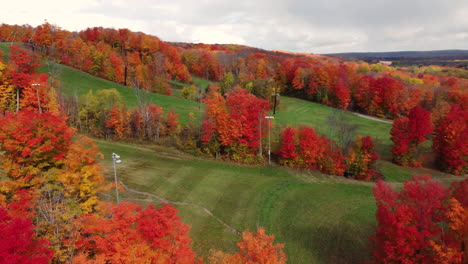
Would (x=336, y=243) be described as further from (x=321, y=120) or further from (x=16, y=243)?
(x=321, y=120)

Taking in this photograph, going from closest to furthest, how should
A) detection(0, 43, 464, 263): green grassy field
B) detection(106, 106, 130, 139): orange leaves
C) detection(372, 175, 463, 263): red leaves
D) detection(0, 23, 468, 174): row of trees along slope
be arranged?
1. detection(372, 175, 463, 263): red leaves
2. detection(0, 43, 464, 263): green grassy field
3. detection(106, 106, 130, 139): orange leaves
4. detection(0, 23, 468, 174): row of trees along slope

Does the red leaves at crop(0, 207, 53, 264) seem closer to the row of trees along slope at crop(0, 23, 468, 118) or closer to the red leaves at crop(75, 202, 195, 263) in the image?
the red leaves at crop(75, 202, 195, 263)

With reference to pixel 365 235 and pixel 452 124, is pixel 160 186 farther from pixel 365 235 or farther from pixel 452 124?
pixel 452 124

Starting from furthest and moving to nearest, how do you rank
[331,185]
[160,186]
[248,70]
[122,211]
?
[248,70]
[331,185]
[160,186]
[122,211]

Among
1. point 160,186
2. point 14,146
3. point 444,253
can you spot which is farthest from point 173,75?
point 444,253

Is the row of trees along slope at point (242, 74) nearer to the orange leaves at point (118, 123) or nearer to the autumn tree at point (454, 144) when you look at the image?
the orange leaves at point (118, 123)

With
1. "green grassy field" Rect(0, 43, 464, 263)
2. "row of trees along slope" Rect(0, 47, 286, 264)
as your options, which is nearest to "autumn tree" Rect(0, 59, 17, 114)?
"green grassy field" Rect(0, 43, 464, 263)

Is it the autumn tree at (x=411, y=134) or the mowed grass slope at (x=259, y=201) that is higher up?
the autumn tree at (x=411, y=134)

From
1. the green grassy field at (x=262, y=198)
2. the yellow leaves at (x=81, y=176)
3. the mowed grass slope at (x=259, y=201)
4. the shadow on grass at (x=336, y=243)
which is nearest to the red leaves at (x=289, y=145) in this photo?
the green grassy field at (x=262, y=198)

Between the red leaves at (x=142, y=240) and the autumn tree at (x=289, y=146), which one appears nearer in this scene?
the red leaves at (x=142, y=240)
